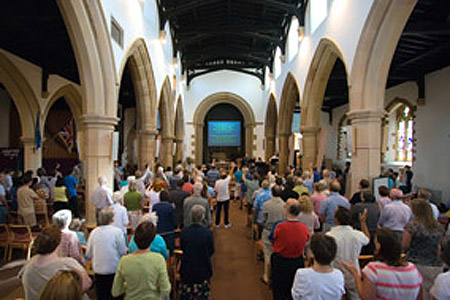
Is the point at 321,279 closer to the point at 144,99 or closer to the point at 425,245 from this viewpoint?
the point at 425,245

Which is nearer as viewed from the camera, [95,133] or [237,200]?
[95,133]

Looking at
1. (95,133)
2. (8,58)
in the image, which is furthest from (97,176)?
(8,58)

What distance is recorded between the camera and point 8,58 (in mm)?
8688

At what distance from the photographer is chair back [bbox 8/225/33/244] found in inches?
180

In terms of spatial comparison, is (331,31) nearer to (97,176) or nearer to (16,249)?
(97,176)

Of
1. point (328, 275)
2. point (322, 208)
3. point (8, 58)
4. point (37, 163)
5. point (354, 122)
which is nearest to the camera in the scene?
point (328, 275)

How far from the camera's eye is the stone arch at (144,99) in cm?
870

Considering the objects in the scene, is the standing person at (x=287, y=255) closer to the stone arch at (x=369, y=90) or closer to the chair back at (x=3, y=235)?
the stone arch at (x=369, y=90)

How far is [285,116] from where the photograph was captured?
525 inches

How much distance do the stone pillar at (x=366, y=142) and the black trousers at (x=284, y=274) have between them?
3.65 metres

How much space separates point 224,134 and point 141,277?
18105mm

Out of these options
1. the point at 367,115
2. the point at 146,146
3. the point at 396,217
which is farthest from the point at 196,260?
the point at 146,146

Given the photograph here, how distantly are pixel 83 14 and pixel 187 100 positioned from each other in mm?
13577

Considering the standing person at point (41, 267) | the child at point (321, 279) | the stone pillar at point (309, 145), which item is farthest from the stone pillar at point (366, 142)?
the standing person at point (41, 267)
